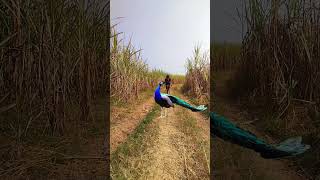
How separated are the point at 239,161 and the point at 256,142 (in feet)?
0.70

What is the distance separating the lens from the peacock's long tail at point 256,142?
2.32 meters

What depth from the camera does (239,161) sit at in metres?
2.36

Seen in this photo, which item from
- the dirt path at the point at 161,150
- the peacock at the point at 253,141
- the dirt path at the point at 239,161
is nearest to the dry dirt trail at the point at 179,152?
the dirt path at the point at 161,150

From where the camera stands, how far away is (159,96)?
5.07 metres

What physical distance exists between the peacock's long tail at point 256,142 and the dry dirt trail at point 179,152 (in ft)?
1.10

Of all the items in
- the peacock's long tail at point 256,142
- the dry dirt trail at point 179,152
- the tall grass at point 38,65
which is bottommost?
the dry dirt trail at point 179,152

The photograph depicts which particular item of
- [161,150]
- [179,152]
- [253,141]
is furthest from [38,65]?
[253,141]

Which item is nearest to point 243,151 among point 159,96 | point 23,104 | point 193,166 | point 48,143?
point 193,166

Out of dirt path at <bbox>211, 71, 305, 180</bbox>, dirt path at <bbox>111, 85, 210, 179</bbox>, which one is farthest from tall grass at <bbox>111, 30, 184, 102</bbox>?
dirt path at <bbox>211, 71, 305, 180</bbox>

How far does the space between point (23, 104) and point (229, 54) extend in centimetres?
202

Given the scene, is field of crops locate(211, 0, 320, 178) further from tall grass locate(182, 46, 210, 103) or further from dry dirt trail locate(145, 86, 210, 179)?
tall grass locate(182, 46, 210, 103)

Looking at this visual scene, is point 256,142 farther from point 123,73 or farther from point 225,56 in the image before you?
point 123,73

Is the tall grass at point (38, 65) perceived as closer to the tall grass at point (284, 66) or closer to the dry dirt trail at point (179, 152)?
the dry dirt trail at point (179, 152)

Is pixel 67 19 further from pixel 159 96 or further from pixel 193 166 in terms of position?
pixel 159 96
